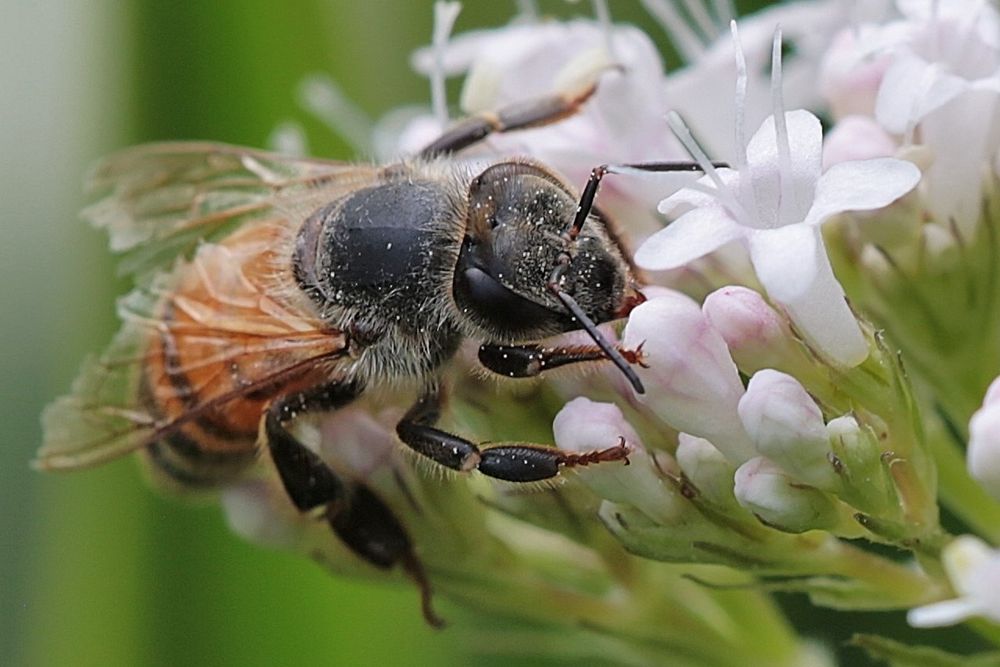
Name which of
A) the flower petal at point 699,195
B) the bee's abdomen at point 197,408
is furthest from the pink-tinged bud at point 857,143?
the bee's abdomen at point 197,408

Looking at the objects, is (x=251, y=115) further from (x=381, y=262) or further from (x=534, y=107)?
(x=381, y=262)

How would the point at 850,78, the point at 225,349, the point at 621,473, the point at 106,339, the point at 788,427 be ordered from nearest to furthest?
the point at 788,427 → the point at 621,473 → the point at 225,349 → the point at 850,78 → the point at 106,339

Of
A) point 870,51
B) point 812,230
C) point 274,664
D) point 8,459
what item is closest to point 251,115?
point 8,459

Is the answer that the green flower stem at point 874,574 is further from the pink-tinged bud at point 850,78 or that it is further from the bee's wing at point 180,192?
the bee's wing at point 180,192

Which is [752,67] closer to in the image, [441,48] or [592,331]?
[441,48]

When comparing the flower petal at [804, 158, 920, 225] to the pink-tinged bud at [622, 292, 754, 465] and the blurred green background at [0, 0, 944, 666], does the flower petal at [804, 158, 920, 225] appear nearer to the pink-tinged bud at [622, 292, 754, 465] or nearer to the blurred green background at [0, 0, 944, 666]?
the pink-tinged bud at [622, 292, 754, 465]

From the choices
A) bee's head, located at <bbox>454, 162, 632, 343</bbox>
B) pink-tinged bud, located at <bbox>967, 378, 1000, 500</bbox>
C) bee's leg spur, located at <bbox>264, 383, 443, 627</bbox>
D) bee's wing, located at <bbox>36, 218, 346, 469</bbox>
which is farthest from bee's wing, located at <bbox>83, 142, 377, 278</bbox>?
pink-tinged bud, located at <bbox>967, 378, 1000, 500</bbox>

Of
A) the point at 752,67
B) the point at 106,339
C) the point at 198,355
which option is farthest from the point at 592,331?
the point at 106,339
